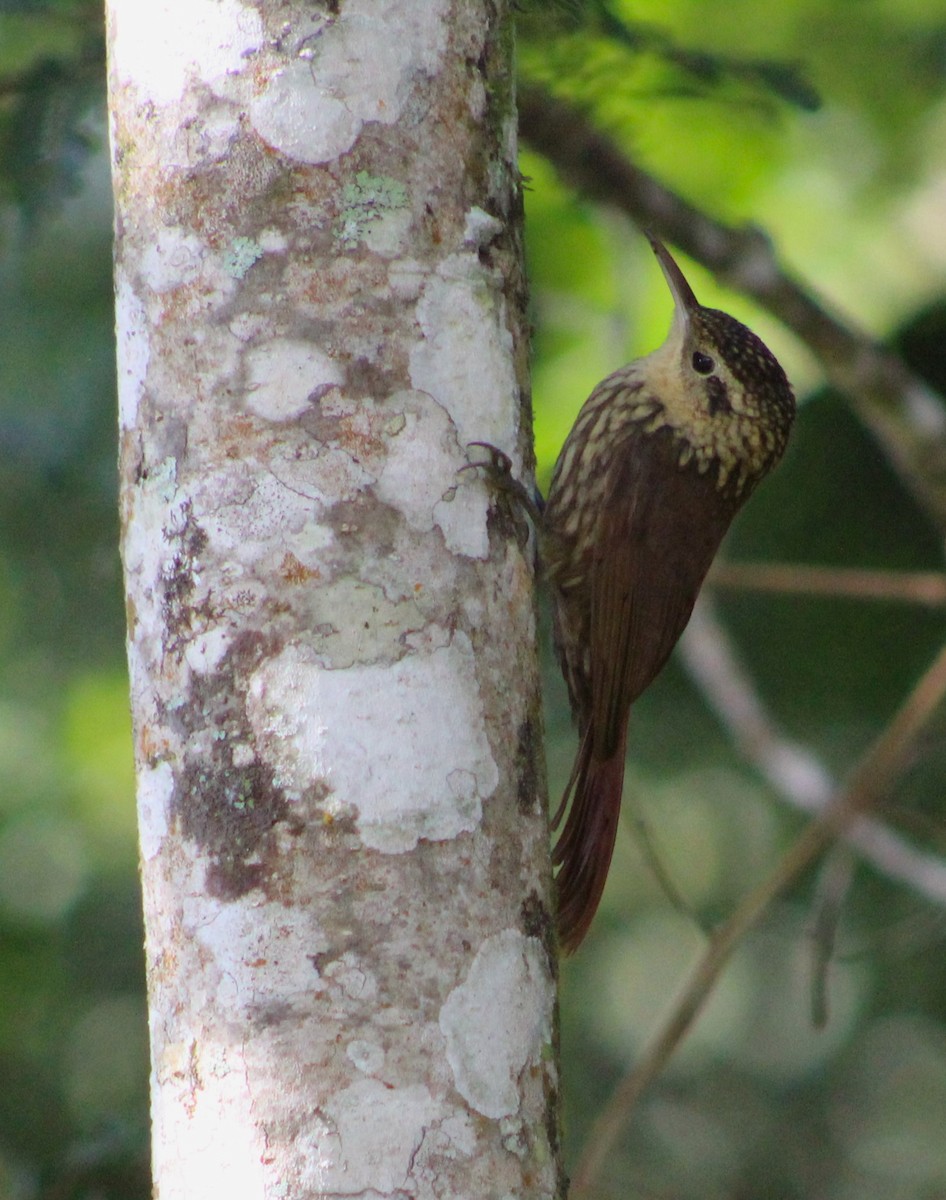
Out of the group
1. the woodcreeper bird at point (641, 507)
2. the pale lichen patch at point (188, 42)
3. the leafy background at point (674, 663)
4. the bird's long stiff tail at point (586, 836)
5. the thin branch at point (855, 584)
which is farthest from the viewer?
the leafy background at point (674, 663)

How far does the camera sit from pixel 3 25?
372cm

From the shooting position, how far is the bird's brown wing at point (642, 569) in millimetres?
2949

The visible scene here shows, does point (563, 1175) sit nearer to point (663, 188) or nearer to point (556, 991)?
point (556, 991)

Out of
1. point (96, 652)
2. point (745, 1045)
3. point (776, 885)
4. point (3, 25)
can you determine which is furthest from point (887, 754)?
point (745, 1045)

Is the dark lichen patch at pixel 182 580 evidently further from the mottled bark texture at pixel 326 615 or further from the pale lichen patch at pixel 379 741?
the pale lichen patch at pixel 379 741

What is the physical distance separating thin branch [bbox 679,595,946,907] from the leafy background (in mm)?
134

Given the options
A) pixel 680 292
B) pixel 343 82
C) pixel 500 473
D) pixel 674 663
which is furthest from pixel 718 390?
pixel 674 663

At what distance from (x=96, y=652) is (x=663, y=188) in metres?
2.63

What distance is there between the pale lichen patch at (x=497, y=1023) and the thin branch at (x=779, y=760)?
199 centimetres

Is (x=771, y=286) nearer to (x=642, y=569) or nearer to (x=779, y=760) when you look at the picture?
(x=642, y=569)

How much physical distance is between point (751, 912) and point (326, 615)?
5.68ft

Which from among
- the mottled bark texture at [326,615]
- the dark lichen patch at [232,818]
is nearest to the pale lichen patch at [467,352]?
the mottled bark texture at [326,615]

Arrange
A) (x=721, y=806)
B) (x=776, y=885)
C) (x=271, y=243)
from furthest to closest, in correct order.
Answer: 1. (x=721, y=806)
2. (x=776, y=885)
3. (x=271, y=243)

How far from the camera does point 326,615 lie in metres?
1.65
